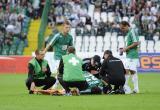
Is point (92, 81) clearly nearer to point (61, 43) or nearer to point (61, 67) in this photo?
point (61, 67)

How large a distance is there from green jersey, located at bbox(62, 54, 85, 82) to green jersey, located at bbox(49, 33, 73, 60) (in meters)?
2.19

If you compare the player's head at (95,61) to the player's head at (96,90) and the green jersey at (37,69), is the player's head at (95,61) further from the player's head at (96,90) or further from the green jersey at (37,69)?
the green jersey at (37,69)

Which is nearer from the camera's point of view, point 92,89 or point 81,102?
point 81,102

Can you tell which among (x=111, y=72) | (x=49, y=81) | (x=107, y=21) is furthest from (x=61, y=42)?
(x=107, y=21)

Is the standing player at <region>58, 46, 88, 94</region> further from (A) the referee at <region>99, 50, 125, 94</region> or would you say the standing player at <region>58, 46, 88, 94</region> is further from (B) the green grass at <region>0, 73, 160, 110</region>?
(A) the referee at <region>99, 50, 125, 94</region>

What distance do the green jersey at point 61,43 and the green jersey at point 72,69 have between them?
2194mm

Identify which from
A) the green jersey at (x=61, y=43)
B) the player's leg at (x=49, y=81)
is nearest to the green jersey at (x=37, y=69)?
the player's leg at (x=49, y=81)

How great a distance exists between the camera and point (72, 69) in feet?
66.4

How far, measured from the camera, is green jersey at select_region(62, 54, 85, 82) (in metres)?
20.2

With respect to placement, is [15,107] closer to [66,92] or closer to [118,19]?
[66,92]

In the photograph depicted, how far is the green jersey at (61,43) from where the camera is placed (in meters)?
22.5

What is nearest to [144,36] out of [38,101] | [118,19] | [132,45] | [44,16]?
[118,19]

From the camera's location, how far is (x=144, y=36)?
41.4 metres

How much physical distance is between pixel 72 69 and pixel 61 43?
2504 mm
